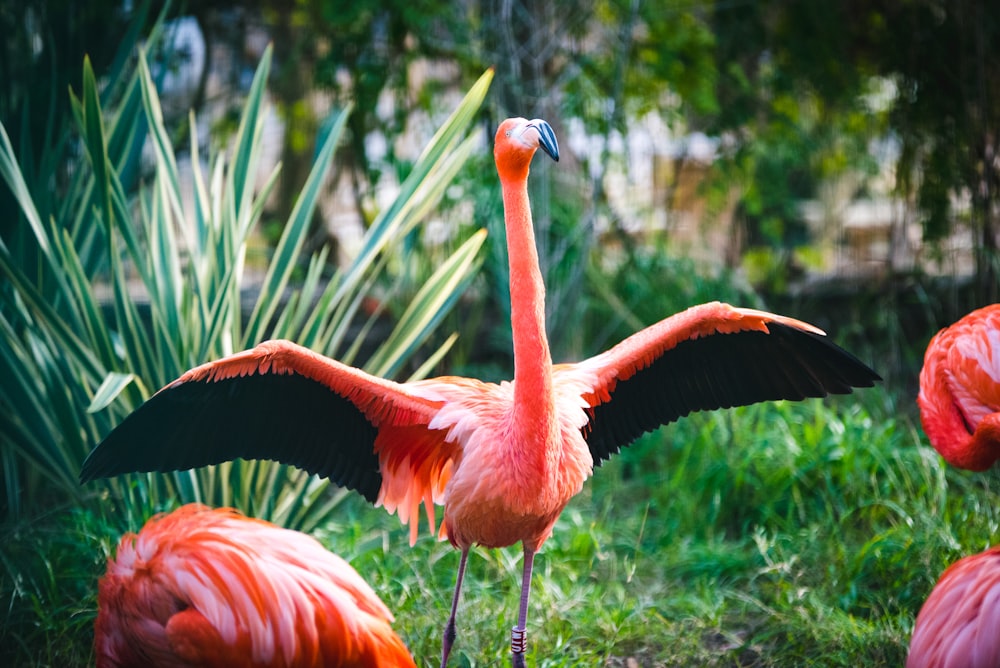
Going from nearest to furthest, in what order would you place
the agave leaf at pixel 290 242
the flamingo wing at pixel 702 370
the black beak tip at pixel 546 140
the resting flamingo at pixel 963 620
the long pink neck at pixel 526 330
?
the resting flamingo at pixel 963 620 < the black beak tip at pixel 546 140 < the long pink neck at pixel 526 330 < the flamingo wing at pixel 702 370 < the agave leaf at pixel 290 242

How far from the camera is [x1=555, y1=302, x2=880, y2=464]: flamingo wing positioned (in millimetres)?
2832

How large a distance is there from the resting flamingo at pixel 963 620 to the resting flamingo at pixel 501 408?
774 mm

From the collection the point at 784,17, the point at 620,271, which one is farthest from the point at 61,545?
the point at 784,17

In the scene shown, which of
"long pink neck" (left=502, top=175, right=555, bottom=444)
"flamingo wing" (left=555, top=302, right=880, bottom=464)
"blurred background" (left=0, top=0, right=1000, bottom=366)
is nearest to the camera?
"long pink neck" (left=502, top=175, right=555, bottom=444)

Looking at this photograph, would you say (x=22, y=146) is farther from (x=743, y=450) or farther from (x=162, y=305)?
(x=743, y=450)

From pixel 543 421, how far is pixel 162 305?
152cm

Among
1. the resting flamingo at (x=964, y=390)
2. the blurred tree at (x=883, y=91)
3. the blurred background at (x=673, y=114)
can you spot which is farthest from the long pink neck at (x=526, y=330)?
the blurred tree at (x=883, y=91)

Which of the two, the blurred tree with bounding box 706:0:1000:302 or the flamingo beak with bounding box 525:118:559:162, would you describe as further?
the blurred tree with bounding box 706:0:1000:302

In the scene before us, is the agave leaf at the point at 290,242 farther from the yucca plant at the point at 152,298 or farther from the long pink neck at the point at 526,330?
the long pink neck at the point at 526,330

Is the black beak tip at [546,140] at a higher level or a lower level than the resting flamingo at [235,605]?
higher

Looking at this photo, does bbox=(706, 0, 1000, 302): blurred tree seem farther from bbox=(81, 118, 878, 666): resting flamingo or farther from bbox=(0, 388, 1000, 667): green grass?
bbox=(81, 118, 878, 666): resting flamingo

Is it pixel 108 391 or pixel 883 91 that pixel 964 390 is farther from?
pixel 883 91

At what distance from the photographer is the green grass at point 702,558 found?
3.01 metres

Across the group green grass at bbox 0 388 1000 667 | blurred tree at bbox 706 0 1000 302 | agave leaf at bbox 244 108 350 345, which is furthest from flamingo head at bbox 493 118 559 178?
blurred tree at bbox 706 0 1000 302
